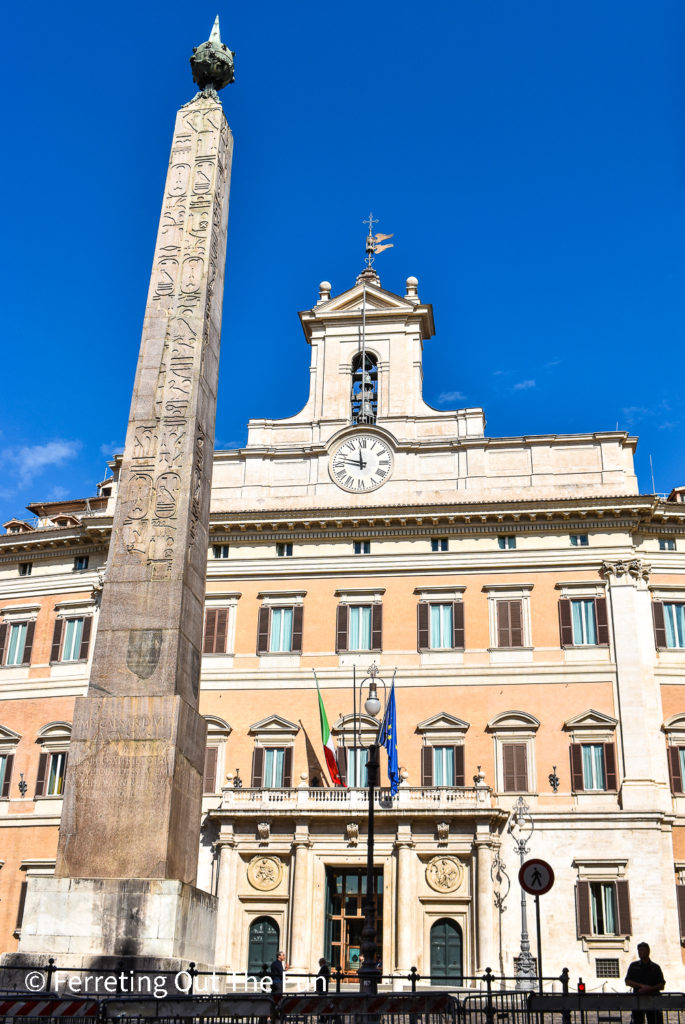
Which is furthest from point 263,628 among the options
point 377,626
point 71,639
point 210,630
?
point 71,639

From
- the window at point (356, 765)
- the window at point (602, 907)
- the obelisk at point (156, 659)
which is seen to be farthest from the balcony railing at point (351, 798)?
the obelisk at point (156, 659)

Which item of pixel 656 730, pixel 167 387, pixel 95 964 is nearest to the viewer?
pixel 95 964

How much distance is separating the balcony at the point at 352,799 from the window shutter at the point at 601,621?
515cm

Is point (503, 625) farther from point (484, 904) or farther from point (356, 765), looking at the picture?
point (484, 904)

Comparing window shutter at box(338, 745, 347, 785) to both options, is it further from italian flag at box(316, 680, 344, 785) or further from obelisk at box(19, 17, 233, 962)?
obelisk at box(19, 17, 233, 962)

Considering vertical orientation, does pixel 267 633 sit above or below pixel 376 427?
below

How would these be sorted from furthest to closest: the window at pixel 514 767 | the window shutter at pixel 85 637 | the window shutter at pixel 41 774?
the window shutter at pixel 85 637
the window shutter at pixel 41 774
the window at pixel 514 767

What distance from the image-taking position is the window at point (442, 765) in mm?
29219

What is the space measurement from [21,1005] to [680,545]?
2519cm

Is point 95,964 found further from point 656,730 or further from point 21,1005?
point 656,730

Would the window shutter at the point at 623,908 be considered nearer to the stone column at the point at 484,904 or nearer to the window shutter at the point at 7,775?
the stone column at the point at 484,904

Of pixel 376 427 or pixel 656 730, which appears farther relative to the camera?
pixel 376 427

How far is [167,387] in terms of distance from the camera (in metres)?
16.5

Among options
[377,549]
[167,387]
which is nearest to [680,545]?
[377,549]
